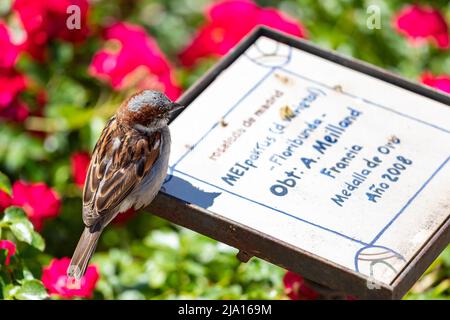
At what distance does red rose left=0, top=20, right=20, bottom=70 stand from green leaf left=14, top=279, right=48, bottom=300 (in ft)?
4.53

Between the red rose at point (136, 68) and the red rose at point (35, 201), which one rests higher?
the red rose at point (136, 68)

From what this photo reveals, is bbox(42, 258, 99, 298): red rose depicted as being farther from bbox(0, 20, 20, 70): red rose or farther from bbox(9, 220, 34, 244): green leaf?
bbox(0, 20, 20, 70): red rose

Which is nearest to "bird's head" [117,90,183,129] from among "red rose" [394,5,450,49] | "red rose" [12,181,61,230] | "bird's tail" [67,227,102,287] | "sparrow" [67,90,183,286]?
"sparrow" [67,90,183,286]

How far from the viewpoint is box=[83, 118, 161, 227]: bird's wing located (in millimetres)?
3383

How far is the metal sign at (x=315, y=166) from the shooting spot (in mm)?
2930

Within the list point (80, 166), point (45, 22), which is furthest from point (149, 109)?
point (45, 22)

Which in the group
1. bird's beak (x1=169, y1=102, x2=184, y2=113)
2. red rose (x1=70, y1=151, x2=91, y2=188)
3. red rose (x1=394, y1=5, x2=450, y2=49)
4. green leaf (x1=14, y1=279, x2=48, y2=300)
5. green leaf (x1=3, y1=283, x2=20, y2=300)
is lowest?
red rose (x1=70, y1=151, x2=91, y2=188)

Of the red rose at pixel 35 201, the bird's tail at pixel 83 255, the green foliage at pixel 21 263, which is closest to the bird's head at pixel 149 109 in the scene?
the bird's tail at pixel 83 255

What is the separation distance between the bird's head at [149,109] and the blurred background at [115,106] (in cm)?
54

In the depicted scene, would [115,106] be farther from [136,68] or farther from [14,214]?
[14,214]

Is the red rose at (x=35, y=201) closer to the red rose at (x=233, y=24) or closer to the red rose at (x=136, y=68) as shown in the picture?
the red rose at (x=136, y=68)

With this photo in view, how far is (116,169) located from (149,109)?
248 mm

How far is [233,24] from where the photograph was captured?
15.1 feet

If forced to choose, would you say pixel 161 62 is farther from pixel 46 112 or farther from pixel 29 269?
pixel 29 269
